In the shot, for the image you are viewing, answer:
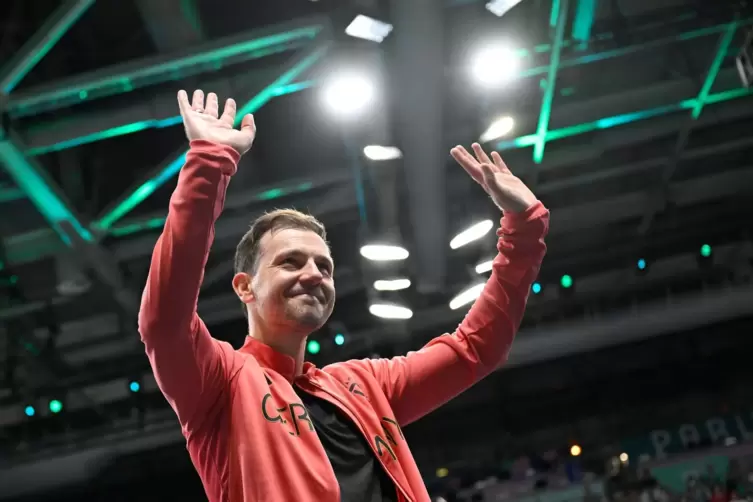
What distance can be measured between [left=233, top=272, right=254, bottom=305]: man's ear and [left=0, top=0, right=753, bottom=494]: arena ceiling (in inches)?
74.2

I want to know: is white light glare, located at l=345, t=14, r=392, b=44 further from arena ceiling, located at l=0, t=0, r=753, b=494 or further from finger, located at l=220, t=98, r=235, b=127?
finger, located at l=220, t=98, r=235, b=127

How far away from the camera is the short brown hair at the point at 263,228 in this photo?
138 centimetres

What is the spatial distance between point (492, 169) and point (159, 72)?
244 centimetres

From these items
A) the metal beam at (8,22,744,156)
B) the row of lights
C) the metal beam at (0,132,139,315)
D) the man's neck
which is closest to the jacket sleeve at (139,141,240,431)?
the man's neck

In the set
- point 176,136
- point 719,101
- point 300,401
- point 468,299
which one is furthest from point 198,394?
point 719,101

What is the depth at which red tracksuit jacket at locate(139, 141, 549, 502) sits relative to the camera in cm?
102

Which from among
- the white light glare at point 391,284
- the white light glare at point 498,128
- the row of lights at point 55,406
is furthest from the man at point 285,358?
the row of lights at point 55,406

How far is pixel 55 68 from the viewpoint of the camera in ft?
11.9

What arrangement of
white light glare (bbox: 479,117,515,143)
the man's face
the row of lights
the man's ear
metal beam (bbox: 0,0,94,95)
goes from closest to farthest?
the man's face → the man's ear → metal beam (bbox: 0,0,94,95) → white light glare (bbox: 479,117,515,143) → the row of lights

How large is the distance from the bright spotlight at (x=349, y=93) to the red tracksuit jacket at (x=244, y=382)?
2.06 m

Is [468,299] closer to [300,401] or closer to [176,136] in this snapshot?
[176,136]

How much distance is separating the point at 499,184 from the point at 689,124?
393 cm

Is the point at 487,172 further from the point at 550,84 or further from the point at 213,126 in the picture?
the point at 550,84

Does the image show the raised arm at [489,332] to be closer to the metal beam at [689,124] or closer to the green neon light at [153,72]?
the green neon light at [153,72]
